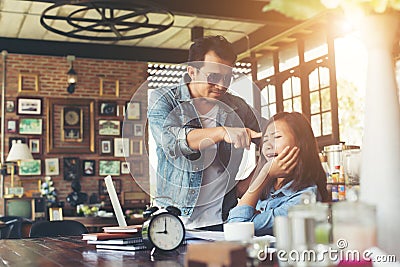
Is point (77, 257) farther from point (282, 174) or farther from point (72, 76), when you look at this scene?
point (72, 76)

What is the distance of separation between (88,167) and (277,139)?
24.2ft

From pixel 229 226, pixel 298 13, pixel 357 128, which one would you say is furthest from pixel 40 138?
pixel 298 13

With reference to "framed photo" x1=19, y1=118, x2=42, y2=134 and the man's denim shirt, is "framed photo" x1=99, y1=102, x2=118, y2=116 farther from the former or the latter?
the man's denim shirt

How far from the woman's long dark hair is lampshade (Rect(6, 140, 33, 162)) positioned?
22.1 feet

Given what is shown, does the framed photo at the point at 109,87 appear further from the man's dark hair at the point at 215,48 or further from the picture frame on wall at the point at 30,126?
the man's dark hair at the point at 215,48

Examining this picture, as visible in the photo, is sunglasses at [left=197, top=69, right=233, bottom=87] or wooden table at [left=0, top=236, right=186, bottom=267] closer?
wooden table at [left=0, top=236, right=186, bottom=267]

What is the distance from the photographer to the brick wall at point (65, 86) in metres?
9.08

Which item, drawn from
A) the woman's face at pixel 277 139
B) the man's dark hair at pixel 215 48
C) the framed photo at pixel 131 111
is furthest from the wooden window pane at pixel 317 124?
the woman's face at pixel 277 139

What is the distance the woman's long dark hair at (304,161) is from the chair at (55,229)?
1.71 meters

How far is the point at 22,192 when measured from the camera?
849cm

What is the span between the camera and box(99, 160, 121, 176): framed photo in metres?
9.49

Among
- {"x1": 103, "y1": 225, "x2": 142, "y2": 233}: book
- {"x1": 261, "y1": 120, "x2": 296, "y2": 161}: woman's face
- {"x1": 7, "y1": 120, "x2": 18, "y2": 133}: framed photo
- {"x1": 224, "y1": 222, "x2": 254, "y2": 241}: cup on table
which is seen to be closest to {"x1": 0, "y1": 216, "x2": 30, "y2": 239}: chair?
{"x1": 7, "y1": 120, "x2": 18, "y2": 133}: framed photo

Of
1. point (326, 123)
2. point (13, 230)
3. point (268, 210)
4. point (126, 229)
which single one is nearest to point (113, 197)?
point (126, 229)

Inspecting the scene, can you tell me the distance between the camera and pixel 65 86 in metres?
9.40
